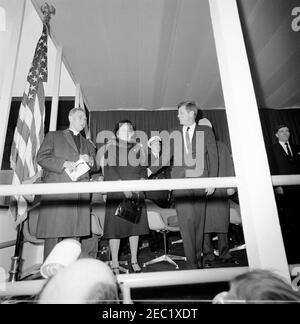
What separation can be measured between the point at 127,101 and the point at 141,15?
2789 mm

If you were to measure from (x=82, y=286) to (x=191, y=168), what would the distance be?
150cm

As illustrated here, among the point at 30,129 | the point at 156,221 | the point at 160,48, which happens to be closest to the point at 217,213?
the point at 156,221

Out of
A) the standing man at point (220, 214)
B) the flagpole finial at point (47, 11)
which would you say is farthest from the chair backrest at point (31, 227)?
the flagpole finial at point (47, 11)

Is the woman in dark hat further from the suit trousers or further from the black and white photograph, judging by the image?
the suit trousers

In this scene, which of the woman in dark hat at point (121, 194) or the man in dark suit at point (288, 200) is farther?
the man in dark suit at point (288, 200)

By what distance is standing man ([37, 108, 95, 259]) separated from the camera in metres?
1.73

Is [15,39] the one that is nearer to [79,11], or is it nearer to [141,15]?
[79,11]

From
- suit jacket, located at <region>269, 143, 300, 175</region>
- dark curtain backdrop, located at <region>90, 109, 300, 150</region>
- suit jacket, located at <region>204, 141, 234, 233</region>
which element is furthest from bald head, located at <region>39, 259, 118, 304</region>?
dark curtain backdrop, located at <region>90, 109, 300, 150</region>

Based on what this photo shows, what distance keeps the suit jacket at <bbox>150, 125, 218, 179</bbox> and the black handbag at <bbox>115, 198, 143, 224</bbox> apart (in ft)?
1.30

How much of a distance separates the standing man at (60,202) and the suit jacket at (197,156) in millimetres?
690

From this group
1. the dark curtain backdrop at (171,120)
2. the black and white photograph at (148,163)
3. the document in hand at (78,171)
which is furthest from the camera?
the dark curtain backdrop at (171,120)

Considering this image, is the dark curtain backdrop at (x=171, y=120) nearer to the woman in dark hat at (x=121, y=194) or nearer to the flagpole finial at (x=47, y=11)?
the flagpole finial at (x=47, y=11)

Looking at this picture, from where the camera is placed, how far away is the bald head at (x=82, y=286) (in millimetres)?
511
